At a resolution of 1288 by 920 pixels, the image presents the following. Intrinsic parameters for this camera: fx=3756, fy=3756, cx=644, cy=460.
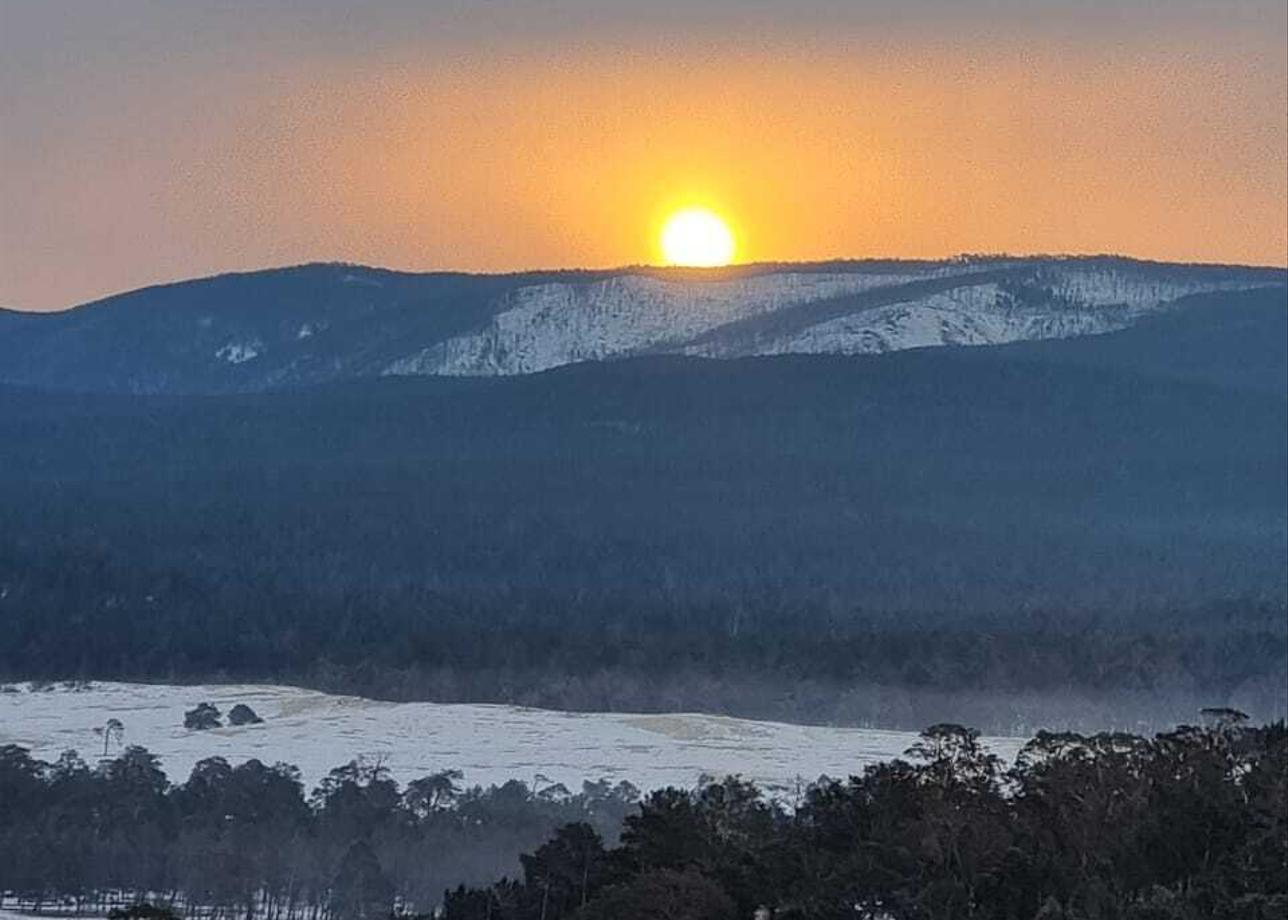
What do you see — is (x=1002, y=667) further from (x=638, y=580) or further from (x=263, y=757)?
(x=263, y=757)

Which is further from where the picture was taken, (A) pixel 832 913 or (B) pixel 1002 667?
(B) pixel 1002 667

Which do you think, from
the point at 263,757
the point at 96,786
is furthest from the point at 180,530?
the point at 96,786

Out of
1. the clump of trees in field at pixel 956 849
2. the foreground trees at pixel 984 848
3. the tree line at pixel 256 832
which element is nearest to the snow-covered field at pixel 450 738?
the tree line at pixel 256 832

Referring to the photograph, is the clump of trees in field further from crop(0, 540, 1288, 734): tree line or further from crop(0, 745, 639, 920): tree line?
crop(0, 540, 1288, 734): tree line

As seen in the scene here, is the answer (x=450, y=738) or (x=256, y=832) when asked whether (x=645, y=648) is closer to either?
(x=450, y=738)

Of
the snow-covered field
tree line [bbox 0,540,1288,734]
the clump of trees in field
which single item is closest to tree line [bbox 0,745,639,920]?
the clump of trees in field

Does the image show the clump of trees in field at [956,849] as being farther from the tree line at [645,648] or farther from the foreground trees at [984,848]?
the tree line at [645,648]

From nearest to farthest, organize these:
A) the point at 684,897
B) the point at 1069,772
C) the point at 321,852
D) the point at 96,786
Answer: the point at 684,897, the point at 1069,772, the point at 321,852, the point at 96,786

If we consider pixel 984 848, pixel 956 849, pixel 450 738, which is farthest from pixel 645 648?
pixel 956 849

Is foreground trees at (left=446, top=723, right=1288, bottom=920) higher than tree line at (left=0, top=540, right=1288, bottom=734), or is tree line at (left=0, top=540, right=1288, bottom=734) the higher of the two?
tree line at (left=0, top=540, right=1288, bottom=734)
